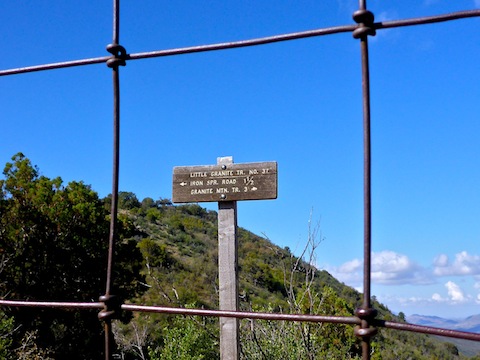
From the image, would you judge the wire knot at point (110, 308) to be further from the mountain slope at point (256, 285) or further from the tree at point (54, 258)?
the tree at point (54, 258)

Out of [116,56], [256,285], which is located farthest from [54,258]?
[116,56]

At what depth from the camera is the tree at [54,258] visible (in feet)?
25.7

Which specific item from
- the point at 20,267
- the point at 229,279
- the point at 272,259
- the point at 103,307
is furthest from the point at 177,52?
the point at 272,259

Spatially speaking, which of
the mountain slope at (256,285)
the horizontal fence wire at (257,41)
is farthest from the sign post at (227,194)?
the horizontal fence wire at (257,41)

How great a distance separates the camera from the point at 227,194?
3086 mm

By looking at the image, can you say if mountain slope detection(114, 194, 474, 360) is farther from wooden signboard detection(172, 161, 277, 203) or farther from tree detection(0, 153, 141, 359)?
tree detection(0, 153, 141, 359)

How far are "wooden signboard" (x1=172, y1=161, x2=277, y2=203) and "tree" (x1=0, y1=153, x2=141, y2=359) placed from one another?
16.4 ft

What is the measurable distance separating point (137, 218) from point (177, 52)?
16.9 meters

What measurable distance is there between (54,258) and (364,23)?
8.07m

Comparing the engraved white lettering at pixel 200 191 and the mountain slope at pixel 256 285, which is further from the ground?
the engraved white lettering at pixel 200 191

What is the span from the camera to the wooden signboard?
117 inches

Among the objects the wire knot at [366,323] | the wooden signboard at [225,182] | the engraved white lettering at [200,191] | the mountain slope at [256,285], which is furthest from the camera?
the mountain slope at [256,285]

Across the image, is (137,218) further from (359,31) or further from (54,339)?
(359,31)

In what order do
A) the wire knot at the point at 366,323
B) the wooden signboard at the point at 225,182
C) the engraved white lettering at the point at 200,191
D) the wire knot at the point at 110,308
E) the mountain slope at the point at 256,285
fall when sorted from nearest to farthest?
the wire knot at the point at 366,323 < the wire knot at the point at 110,308 < the wooden signboard at the point at 225,182 < the engraved white lettering at the point at 200,191 < the mountain slope at the point at 256,285
